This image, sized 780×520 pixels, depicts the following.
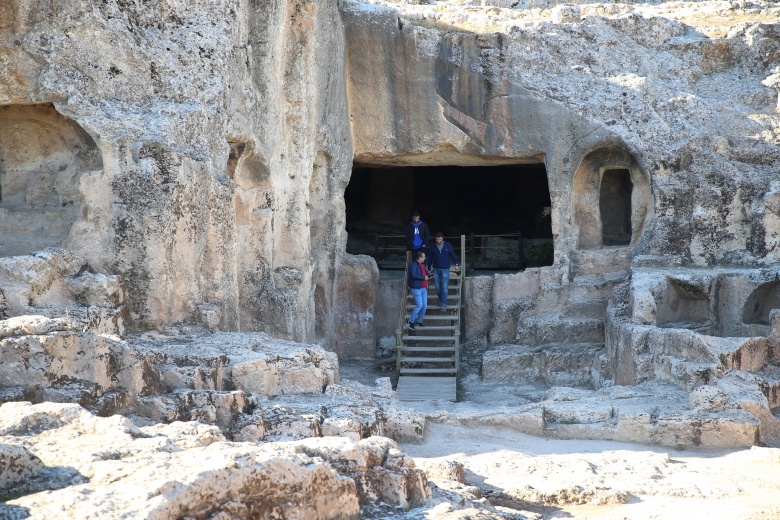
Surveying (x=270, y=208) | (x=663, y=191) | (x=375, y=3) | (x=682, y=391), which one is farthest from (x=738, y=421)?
(x=375, y=3)

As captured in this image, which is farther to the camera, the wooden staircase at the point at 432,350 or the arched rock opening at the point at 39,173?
the wooden staircase at the point at 432,350

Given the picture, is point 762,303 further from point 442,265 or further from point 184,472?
point 184,472

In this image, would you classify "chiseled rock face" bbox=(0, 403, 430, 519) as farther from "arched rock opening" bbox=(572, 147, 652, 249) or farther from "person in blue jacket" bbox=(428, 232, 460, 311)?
"arched rock opening" bbox=(572, 147, 652, 249)

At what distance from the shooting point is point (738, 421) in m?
8.92

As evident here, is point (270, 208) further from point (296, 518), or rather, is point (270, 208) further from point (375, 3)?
point (296, 518)

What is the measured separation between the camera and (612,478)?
25.3 feet

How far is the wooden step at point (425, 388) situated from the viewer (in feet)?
38.4

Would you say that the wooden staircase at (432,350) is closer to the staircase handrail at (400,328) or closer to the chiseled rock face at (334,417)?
the staircase handrail at (400,328)

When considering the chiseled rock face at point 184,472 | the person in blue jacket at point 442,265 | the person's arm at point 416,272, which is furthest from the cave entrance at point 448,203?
the chiseled rock face at point 184,472

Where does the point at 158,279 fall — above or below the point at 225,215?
below

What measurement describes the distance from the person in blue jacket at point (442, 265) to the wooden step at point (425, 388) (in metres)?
1.50

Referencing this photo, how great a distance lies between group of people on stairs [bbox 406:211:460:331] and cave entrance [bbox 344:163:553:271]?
3055 mm

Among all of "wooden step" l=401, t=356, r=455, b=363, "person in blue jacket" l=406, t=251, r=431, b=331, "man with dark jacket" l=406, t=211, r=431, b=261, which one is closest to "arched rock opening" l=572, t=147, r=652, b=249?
"man with dark jacket" l=406, t=211, r=431, b=261

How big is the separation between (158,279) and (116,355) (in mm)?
1709
